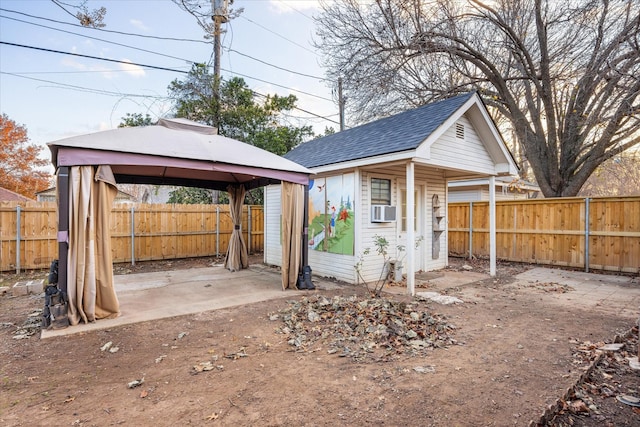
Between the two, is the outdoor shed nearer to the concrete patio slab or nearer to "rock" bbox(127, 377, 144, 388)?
the concrete patio slab

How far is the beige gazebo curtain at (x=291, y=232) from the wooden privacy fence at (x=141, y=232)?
5.54m

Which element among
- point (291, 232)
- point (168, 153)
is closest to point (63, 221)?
point (168, 153)

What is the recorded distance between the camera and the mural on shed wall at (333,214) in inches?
274

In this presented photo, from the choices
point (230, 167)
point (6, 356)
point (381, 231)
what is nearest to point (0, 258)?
point (6, 356)

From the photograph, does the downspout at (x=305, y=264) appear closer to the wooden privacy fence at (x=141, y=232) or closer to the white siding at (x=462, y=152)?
the white siding at (x=462, y=152)

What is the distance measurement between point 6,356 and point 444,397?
437cm

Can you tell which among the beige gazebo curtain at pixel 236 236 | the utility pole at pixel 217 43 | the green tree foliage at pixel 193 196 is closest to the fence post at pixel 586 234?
the beige gazebo curtain at pixel 236 236

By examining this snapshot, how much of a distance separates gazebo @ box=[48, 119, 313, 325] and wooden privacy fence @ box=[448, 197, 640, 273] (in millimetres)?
6883

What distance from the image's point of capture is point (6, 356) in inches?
135

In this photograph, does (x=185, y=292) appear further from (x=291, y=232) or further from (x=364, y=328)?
(x=364, y=328)

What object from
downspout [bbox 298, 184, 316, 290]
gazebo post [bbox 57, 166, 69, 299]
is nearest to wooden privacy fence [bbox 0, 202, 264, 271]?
gazebo post [bbox 57, 166, 69, 299]

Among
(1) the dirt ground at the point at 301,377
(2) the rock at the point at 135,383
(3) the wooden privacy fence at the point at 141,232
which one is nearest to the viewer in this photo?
(1) the dirt ground at the point at 301,377

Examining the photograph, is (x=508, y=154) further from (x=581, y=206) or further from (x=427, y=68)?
(x=427, y=68)

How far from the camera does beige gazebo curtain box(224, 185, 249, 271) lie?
865cm
